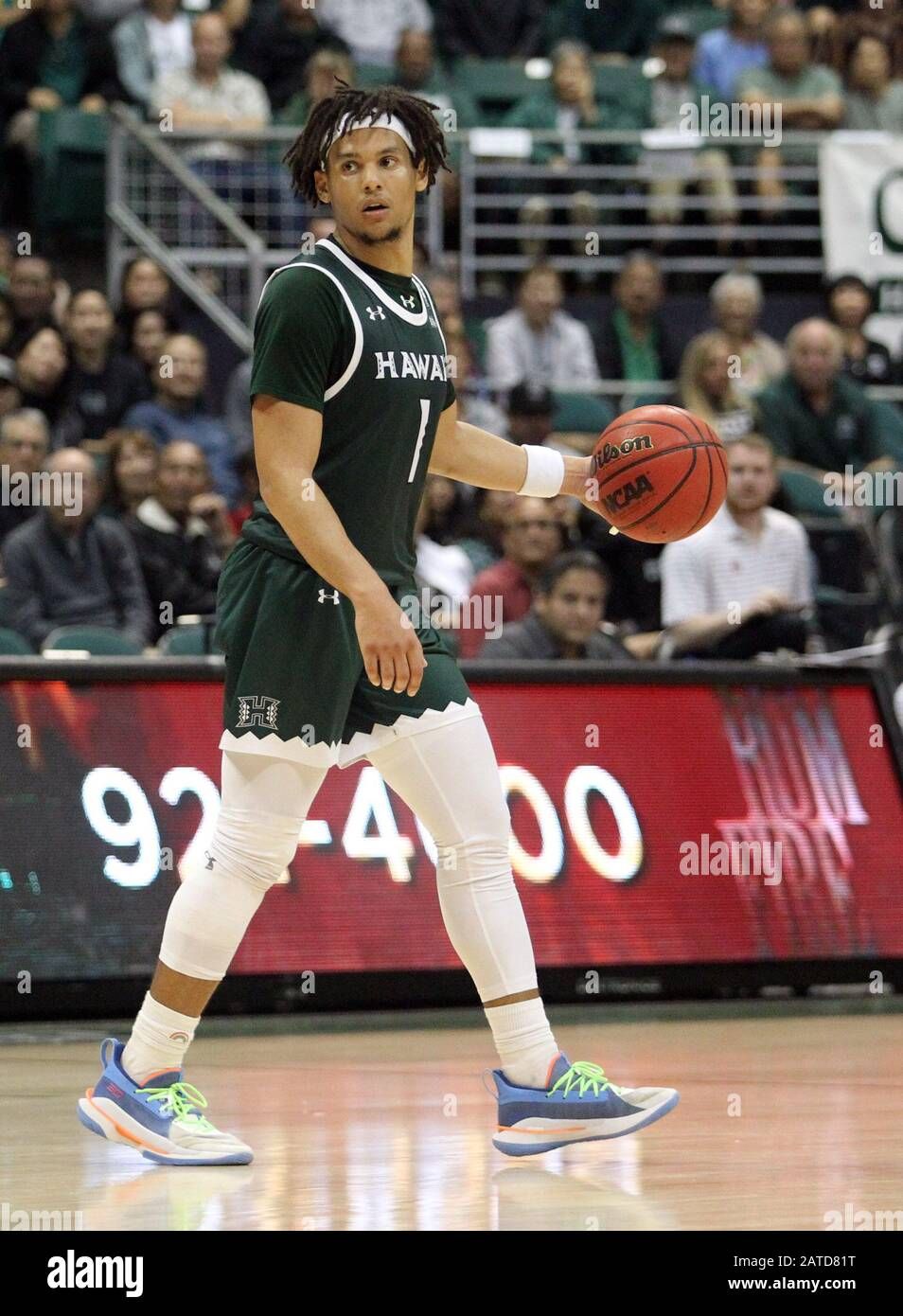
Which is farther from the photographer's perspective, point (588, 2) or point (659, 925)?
point (588, 2)

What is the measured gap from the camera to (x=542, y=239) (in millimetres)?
13680

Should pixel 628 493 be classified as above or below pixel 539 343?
below

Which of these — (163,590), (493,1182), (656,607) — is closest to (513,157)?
(656,607)

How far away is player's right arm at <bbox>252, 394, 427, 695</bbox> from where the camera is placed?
4.38 meters

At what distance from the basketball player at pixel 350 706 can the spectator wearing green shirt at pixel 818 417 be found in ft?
24.0

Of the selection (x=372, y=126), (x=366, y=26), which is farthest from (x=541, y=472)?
(x=366, y=26)

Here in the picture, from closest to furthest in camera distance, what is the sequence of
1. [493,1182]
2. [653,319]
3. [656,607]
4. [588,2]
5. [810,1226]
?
1. [810,1226]
2. [493,1182]
3. [656,607]
4. [653,319]
5. [588,2]

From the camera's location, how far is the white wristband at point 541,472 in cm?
519

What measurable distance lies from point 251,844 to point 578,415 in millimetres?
7681

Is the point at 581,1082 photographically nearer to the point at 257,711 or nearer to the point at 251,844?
the point at 251,844

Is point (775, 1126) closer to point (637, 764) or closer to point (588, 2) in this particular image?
point (637, 764)

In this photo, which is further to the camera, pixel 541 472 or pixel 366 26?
pixel 366 26

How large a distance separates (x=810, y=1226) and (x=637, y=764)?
4.08m

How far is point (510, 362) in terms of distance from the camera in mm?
12492
